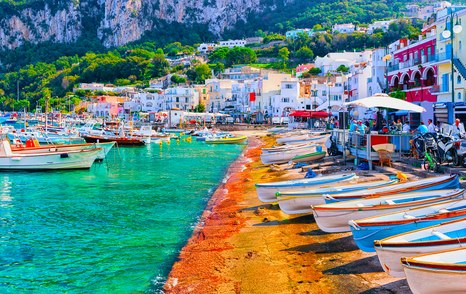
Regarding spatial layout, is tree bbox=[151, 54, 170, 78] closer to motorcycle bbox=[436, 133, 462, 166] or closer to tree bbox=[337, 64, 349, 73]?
tree bbox=[337, 64, 349, 73]

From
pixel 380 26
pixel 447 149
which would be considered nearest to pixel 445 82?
pixel 447 149

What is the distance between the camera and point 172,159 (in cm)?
4931

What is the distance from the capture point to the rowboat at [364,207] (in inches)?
514

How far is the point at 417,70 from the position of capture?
148 feet

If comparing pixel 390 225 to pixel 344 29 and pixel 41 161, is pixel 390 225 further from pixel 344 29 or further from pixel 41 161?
pixel 344 29

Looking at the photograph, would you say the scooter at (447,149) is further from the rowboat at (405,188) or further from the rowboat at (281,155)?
the rowboat at (281,155)

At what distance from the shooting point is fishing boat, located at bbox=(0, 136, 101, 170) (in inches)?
1549

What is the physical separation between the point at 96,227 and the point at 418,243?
1354 centimetres

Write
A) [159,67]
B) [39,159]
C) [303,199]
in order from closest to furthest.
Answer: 1. [303,199]
2. [39,159]
3. [159,67]

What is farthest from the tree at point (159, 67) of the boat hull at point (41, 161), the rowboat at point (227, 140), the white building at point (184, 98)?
the boat hull at point (41, 161)

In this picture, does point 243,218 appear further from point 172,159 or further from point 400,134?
point 172,159

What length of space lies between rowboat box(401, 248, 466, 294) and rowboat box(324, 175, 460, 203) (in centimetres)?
632

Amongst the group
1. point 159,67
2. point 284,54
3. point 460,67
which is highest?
point 284,54

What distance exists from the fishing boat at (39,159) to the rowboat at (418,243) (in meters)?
34.2
